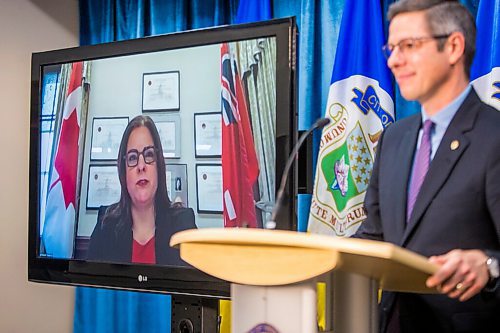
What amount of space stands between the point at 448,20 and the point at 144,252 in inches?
56.1

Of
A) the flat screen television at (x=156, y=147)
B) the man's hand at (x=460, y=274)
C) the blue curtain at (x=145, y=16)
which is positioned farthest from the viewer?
the blue curtain at (x=145, y=16)

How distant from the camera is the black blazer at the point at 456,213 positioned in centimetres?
169

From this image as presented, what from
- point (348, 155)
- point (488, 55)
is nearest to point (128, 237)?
point (348, 155)

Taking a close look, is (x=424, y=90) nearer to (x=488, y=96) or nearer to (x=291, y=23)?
(x=291, y=23)

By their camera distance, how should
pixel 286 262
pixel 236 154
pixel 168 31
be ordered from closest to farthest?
1. pixel 286 262
2. pixel 236 154
3. pixel 168 31

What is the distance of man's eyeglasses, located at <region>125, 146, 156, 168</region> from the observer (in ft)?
8.86

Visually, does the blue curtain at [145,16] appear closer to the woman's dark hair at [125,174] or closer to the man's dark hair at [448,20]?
the woman's dark hair at [125,174]

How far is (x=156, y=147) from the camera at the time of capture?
2.70 meters

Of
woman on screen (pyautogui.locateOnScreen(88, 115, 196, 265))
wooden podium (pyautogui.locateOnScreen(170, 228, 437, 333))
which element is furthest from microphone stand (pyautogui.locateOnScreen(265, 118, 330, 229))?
woman on screen (pyautogui.locateOnScreen(88, 115, 196, 265))

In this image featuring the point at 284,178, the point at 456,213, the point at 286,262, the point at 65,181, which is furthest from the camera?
the point at 65,181

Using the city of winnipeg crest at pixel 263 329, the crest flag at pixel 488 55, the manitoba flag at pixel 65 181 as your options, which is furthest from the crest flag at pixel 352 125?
the city of winnipeg crest at pixel 263 329

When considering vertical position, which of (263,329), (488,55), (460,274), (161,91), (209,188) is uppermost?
(488,55)

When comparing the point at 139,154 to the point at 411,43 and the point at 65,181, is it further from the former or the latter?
the point at 411,43

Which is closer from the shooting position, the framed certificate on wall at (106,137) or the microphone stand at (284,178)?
the microphone stand at (284,178)
